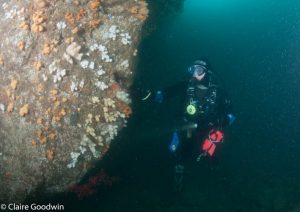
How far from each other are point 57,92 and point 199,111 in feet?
11.9

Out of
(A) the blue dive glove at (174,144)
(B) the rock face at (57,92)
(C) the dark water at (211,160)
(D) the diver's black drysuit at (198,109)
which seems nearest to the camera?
(B) the rock face at (57,92)

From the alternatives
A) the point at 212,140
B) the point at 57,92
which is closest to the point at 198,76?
the point at 212,140

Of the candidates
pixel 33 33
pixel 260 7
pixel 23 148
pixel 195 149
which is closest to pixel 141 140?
pixel 195 149

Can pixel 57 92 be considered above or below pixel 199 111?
below

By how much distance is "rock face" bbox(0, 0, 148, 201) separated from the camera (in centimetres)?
696

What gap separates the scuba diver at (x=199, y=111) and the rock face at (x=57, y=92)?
1.26 metres

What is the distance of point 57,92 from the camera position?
693cm

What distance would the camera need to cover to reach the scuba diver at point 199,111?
7.35 meters

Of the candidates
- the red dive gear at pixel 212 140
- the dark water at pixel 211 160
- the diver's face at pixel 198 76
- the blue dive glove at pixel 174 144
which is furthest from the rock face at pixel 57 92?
the red dive gear at pixel 212 140

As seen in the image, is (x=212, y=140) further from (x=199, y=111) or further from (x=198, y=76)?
(x=198, y=76)

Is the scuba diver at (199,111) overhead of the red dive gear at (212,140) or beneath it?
overhead

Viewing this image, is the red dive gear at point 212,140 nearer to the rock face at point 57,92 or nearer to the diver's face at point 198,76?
the diver's face at point 198,76

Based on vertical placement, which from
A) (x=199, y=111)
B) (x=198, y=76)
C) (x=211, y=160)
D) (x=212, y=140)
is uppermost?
(x=198, y=76)

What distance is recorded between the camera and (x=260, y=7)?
1987 inches
